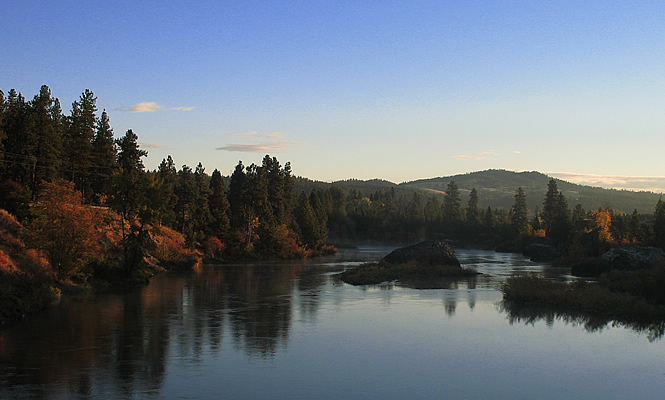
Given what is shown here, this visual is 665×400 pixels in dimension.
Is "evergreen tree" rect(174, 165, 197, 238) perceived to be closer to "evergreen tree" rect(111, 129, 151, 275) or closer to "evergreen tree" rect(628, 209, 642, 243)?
"evergreen tree" rect(111, 129, 151, 275)

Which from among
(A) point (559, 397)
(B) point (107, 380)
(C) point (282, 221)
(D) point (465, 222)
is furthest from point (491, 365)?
(D) point (465, 222)

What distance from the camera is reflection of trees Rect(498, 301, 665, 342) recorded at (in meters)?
32.6

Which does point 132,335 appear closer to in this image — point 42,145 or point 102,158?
point 42,145

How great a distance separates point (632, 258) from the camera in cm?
5647

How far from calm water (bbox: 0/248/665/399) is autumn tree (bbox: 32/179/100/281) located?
4.26 m

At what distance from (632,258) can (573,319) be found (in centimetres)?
2508

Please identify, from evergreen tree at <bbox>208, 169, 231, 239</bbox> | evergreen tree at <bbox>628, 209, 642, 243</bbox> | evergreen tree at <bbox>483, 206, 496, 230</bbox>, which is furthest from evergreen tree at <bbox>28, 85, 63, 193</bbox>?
evergreen tree at <bbox>483, 206, 496, 230</bbox>

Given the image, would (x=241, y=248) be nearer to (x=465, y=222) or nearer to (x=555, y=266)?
(x=555, y=266)

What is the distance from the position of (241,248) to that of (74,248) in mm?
53016

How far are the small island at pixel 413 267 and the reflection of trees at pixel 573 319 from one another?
19.7 metres

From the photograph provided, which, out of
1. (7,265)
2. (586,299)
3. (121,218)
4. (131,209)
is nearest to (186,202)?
(121,218)

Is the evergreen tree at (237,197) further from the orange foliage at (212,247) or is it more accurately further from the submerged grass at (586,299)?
the submerged grass at (586,299)

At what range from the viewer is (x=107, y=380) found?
69.4ft

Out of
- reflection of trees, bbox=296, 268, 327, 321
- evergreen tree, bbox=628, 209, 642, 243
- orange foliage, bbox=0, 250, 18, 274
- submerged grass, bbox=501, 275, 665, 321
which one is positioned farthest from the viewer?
evergreen tree, bbox=628, 209, 642, 243
